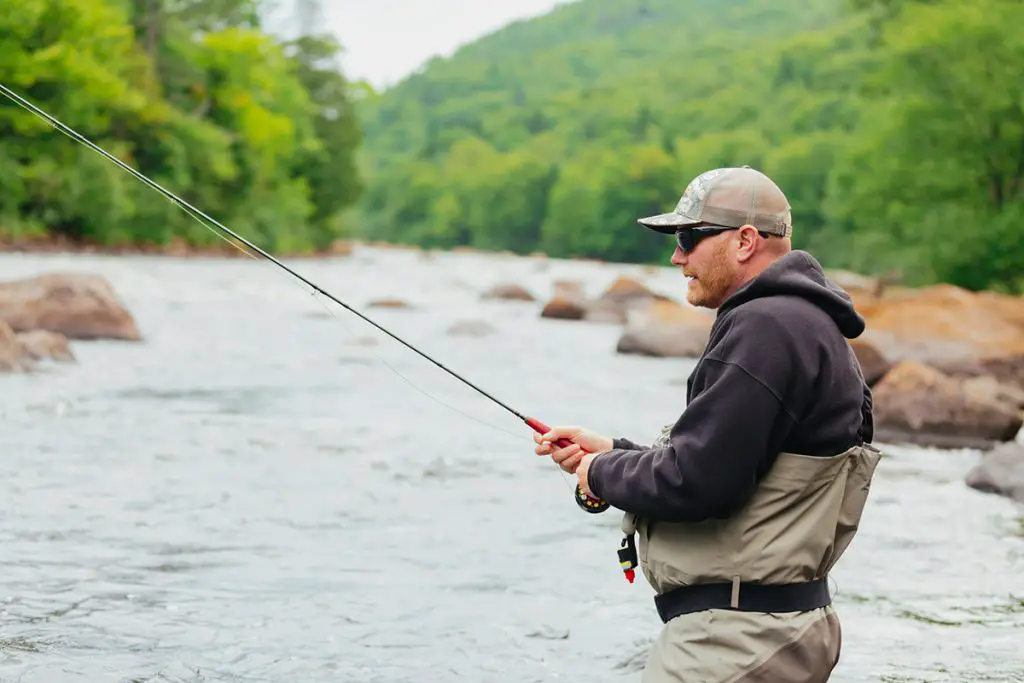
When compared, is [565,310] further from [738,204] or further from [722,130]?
[722,130]

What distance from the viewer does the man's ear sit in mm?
2711

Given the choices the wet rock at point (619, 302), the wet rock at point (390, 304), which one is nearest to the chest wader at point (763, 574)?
the wet rock at point (619, 302)

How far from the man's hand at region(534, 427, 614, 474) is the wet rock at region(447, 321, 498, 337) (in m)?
18.7

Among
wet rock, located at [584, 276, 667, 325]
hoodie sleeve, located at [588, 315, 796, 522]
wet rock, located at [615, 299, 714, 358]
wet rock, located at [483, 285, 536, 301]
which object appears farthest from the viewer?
wet rock, located at [483, 285, 536, 301]

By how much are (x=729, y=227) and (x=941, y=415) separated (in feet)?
31.1

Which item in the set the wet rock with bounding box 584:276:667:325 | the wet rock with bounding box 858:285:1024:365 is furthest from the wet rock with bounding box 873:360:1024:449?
the wet rock with bounding box 584:276:667:325

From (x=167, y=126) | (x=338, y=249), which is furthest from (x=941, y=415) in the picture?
(x=338, y=249)

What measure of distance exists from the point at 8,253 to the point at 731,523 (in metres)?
35.1

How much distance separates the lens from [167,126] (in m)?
49.1

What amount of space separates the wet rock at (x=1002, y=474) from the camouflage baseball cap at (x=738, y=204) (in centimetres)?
690

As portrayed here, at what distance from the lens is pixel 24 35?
3841cm

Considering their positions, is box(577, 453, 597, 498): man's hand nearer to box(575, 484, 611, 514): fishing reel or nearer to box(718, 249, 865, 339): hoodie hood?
box(575, 484, 611, 514): fishing reel

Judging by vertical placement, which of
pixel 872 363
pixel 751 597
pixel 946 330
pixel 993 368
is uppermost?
pixel 751 597

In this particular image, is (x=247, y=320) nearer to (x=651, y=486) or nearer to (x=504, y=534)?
(x=504, y=534)
